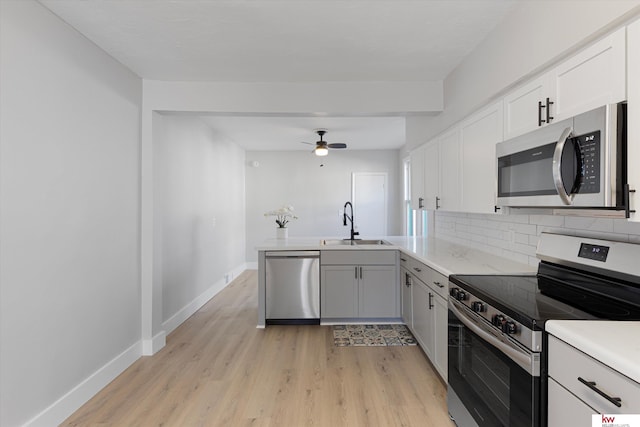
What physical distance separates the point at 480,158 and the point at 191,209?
11.1ft

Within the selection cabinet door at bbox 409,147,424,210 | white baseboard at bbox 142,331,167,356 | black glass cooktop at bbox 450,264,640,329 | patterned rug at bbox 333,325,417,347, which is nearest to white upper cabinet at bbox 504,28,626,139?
black glass cooktop at bbox 450,264,640,329

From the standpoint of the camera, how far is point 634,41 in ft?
4.09

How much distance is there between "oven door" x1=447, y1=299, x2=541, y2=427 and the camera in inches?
53.7

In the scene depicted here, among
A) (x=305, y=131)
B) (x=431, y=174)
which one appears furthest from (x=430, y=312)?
(x=305, y=131)

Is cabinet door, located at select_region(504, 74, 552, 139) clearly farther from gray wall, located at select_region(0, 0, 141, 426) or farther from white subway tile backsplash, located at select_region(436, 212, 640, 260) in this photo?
gray wall, located at select_region(0, 0, 141, 426)

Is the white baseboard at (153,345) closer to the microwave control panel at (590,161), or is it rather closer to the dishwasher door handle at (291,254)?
the dishwasher door handle at (291,254)

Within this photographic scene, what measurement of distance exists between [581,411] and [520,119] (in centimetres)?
149

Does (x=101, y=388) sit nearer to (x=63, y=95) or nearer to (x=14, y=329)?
(x=14, y=329)

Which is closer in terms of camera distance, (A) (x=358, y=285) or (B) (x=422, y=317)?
(B) (x=422, y=317)

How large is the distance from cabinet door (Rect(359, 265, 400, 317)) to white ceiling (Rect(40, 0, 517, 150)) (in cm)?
195

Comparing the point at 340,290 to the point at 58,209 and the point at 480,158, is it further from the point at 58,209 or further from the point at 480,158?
the point at 58,209

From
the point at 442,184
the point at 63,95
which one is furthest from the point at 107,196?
the point at 442,184

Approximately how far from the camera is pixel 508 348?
58.3 inches

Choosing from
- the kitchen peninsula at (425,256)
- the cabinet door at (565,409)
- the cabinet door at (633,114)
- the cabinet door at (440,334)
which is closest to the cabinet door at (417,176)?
the kitchen peninsula at (425,256)
